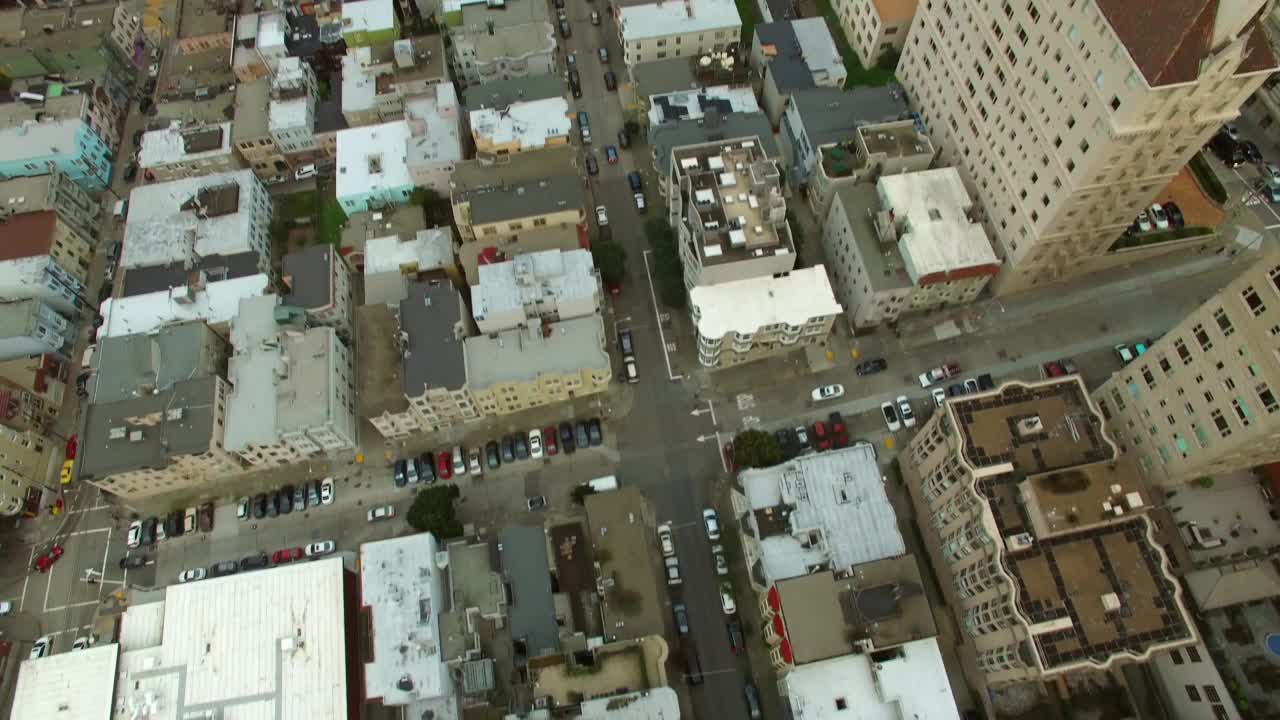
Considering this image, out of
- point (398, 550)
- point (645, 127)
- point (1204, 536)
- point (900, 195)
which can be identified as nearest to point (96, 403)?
point (398, 550)

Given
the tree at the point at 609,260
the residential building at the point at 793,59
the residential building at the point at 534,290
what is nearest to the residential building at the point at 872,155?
the residential building at the point at 793,59

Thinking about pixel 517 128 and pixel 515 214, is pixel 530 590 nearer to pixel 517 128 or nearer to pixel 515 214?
pixel 515 214

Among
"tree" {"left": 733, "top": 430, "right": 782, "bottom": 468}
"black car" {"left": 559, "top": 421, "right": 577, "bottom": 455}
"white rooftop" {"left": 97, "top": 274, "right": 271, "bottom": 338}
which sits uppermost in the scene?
"white rooftop" {"left": 97, "top": 274, "right": 271, "bottom": 338}

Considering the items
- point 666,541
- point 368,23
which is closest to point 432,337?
point 666,541

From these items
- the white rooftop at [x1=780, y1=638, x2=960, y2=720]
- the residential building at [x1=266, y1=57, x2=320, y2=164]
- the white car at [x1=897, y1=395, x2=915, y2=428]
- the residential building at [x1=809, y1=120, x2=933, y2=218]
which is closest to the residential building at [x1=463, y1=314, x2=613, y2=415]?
the residential building at [x1=809, y1=120, x2=933, y2=218]

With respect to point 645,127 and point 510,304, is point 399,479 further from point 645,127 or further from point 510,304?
point 645,127

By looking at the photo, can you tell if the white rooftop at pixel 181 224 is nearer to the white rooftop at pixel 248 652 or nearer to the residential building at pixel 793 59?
the white rooftop at pixel 248 652

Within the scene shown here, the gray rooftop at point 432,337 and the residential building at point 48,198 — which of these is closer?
the gray rooftop at point 432,337

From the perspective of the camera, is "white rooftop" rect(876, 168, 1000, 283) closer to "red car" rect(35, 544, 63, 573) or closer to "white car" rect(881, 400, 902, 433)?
"white car" rect(881, 400, 902, 433)
